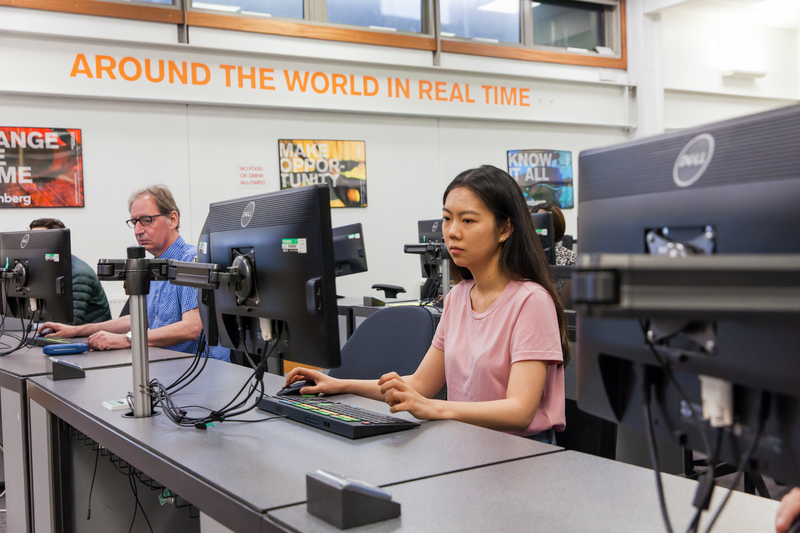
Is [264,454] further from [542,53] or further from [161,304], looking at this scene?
[542,53]

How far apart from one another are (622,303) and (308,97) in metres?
5.19

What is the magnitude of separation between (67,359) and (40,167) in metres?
2.64

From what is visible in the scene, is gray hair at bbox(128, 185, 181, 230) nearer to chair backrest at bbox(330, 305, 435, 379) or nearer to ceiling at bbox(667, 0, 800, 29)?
chair backrest at bbox(330, 305, 435, 379)

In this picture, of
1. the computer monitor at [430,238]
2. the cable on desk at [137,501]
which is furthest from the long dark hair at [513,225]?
the computer monitor at [430,238]

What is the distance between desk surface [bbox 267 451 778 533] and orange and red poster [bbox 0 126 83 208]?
433 cm

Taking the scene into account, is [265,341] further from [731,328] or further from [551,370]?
[731,328]

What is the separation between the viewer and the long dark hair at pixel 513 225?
5.51 ft

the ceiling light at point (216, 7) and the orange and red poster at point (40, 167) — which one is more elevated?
the ceiling light at point (216, 7)

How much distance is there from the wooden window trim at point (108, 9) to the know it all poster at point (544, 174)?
3147mm

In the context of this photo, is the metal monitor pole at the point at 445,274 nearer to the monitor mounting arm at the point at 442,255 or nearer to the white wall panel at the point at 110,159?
the monitor mounting arm at the point at 442,255

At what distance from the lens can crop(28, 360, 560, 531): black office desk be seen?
1.08m

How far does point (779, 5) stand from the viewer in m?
7.04

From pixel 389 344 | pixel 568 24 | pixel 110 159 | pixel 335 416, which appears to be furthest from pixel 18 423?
pixel 568 24

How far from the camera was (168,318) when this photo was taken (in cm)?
289
